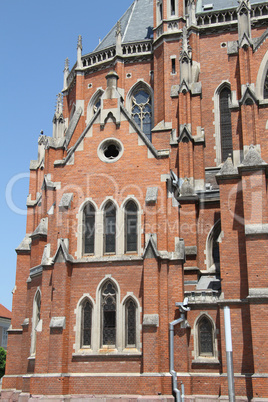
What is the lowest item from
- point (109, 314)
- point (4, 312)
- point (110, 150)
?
point (109, 314)

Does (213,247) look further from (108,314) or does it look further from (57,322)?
(57,322)

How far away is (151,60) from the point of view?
34.8 m

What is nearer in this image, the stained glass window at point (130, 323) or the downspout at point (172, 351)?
the downspout at point (172, 351)

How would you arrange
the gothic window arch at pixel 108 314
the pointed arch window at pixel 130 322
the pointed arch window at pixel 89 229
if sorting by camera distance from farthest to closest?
the pointed arch window at pixel 89 229, the gothic window arch at pixel 108 314, the pointed arch window at pixel 130 322

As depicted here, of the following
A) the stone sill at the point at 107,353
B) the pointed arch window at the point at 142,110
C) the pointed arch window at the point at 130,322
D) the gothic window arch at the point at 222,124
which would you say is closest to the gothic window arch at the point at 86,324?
the stone sill at the point at 107,353

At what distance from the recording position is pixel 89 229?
22672 millimetres

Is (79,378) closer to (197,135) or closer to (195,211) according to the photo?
(195,211)

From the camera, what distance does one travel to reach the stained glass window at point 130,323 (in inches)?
818

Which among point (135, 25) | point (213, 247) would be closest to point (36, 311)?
point (213, 247)

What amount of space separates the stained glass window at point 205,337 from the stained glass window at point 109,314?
11.4 feet

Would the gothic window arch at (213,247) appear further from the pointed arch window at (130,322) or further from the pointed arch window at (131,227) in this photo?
the pointed arch window at (130,322)

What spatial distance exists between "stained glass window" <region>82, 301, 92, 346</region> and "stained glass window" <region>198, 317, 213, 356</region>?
4428mm

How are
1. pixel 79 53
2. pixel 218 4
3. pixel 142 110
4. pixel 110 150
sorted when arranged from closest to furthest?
pixel 110 150
pixel 142 110
pixel 218 4
pixel 79 53

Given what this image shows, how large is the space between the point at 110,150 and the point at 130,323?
→ 764 cm
